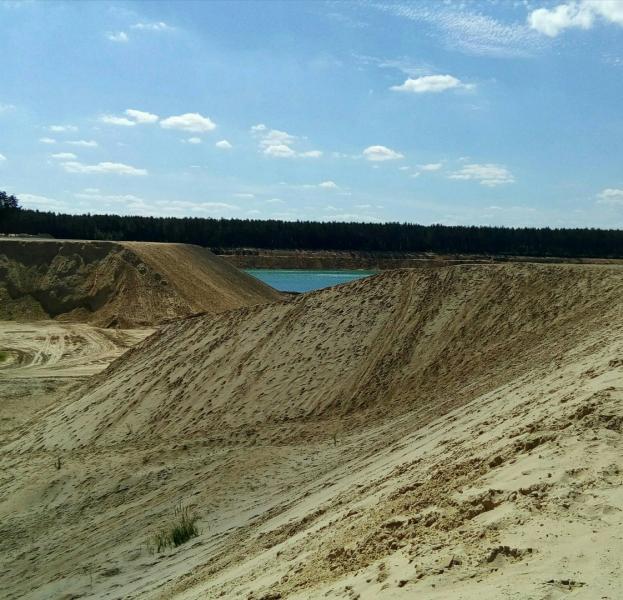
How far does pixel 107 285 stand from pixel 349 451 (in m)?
37.2

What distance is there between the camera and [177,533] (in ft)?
32.6

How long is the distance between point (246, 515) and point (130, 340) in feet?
93.4

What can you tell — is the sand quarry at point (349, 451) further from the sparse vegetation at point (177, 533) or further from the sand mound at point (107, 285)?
the sand mound at point (107, 285)

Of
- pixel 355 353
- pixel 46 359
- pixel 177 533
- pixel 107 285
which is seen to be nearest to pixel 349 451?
pixel 177 533

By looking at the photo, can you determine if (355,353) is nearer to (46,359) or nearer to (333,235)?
(46,359)

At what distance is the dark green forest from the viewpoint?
280 feet

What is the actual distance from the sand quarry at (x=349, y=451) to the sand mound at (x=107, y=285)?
1817cm

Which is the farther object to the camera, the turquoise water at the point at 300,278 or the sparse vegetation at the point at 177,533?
the turquoise water at the point at 300,278

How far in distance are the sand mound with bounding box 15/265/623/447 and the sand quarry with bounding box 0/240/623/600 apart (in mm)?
56

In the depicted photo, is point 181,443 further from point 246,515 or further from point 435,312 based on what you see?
point 435,312

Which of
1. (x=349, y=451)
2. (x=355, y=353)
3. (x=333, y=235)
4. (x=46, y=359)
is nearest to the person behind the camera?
(x=349, y=451)

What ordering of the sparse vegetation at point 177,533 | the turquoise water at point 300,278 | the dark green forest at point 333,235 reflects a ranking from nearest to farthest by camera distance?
the sparse vegetation at point 177,533, the turquoise water at point 300,278, the dark green forest at point 333,235

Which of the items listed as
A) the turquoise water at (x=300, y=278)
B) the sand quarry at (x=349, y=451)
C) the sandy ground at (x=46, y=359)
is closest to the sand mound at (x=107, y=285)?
the sandy ground at (x=46, y=359)

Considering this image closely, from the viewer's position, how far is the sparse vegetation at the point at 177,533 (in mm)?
9867
